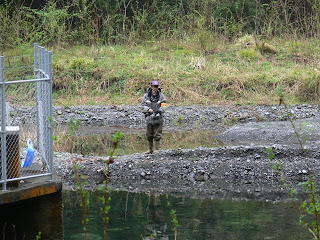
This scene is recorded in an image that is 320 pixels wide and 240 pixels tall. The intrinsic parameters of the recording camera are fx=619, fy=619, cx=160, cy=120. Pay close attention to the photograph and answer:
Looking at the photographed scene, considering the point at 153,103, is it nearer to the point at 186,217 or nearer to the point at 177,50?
the point at 186,217

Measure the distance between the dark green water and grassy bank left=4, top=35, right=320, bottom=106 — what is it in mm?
10193

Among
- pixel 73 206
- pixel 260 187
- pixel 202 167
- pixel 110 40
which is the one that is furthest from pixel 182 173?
pixel 110 40

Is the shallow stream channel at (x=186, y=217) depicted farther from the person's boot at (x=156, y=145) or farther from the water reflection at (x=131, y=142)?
the water reflection at (x=131, y=142)

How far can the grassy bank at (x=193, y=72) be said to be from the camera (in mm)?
22000

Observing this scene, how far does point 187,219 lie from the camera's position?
1030 cm

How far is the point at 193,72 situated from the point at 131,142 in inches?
288

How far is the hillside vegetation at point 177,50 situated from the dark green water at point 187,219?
10412 millimetres

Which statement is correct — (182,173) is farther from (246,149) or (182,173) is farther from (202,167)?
(246,149)

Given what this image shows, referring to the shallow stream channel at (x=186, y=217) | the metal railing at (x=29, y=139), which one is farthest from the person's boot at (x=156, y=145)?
the metal railing at (x=29, y=139)

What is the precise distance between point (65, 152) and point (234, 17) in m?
17.0

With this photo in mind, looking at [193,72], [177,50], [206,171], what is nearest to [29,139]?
[206,171]

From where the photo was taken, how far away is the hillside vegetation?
22375mm

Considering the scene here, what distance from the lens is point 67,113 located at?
20156 millimetres

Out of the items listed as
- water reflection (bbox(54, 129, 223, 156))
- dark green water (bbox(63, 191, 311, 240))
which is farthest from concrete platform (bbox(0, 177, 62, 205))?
water reflection (bbox(54, 129, 223, 156))
